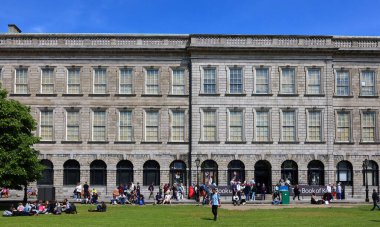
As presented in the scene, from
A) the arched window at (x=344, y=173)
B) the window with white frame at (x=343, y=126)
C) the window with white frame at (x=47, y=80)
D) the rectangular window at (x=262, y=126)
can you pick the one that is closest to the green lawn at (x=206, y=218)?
the rectangular window at (x=262, y=126)

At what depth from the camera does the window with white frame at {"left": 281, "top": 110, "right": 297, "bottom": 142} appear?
56.8 meters

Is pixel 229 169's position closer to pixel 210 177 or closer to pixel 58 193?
pixel 210 177

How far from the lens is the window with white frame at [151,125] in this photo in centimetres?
5681

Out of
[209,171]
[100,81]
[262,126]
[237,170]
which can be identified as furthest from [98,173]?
[262,126]

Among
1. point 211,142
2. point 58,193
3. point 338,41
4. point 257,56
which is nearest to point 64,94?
point 58,193

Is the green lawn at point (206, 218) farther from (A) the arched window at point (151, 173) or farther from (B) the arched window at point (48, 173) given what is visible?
(B) the arched window at point (48, 173)

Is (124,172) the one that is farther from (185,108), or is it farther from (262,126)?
(262,126)

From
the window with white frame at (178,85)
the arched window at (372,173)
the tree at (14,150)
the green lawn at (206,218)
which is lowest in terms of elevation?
the green lawn at (206,218)

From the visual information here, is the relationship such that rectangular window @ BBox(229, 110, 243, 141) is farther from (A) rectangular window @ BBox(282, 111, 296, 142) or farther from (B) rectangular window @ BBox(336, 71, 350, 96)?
(B) rectangular window @ BBox(336, 71, 350, 96)

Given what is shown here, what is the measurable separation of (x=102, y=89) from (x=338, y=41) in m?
22.6

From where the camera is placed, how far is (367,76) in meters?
58.2

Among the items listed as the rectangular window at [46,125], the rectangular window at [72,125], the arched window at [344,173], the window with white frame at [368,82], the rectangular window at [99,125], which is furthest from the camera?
the window with white frame at [368,82]

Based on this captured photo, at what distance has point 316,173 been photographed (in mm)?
56906

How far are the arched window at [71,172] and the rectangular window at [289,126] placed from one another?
19.1 m
